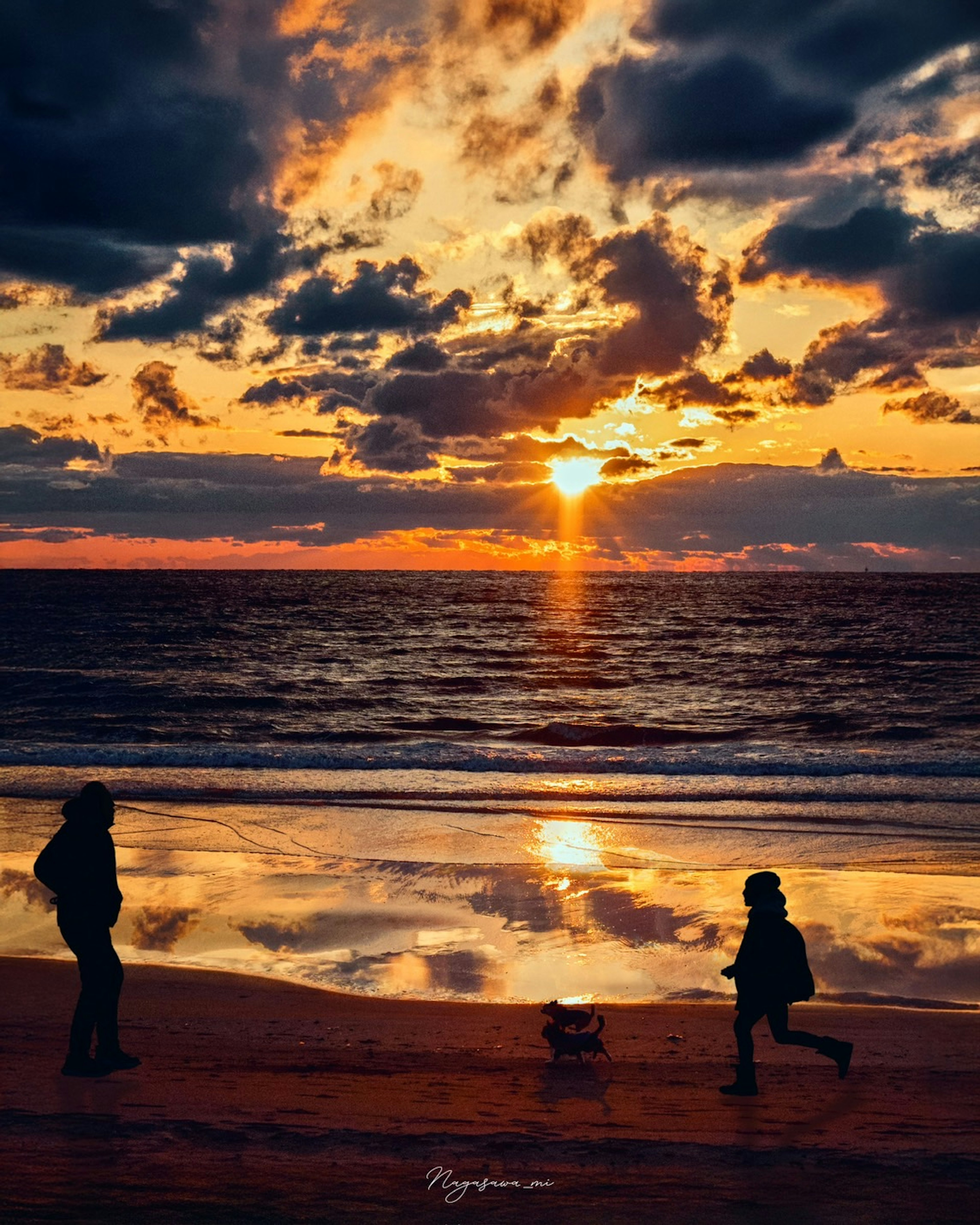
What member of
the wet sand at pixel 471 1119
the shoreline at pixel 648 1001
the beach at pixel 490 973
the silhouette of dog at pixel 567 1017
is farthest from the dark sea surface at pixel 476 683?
the silhouette of dog at pixel 567 1017

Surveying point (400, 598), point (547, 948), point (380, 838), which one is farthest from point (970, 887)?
point (400, 598)

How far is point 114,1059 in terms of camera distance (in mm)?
7121

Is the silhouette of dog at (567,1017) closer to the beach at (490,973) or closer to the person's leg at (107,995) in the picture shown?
the beach at (490,973)

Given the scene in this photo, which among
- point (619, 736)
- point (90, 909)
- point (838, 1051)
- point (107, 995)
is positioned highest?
point (90, 909)

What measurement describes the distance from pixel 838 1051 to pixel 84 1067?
17.8 feet

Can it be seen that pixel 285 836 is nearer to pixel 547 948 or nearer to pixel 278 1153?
pixel 547 948

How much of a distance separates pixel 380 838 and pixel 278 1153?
10057 millimetres

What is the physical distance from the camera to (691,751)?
2662 centimetres

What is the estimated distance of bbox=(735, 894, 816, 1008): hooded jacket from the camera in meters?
6.64

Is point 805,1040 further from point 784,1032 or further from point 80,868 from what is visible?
point 80,868

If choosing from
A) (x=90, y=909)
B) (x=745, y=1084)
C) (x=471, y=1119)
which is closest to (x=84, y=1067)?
(x=90, y=909)

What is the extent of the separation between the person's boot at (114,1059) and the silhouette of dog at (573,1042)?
3086mm
